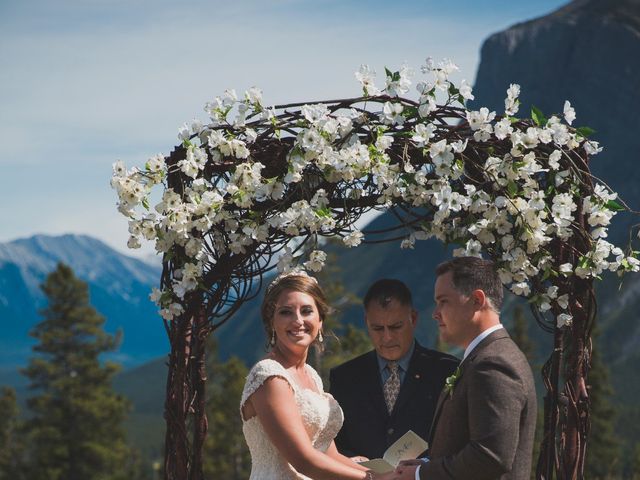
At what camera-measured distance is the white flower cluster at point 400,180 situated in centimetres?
513

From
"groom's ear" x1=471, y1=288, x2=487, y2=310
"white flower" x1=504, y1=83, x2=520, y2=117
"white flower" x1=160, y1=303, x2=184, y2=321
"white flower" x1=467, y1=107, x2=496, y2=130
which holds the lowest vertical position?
"groom's ear" x1=471, y1=288, x2=487, y2=310

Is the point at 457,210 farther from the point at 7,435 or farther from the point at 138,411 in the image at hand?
the point at 138,411

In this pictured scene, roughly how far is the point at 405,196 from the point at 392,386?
154 cm

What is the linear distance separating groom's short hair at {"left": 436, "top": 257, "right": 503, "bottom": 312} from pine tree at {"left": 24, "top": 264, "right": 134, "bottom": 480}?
39.4m

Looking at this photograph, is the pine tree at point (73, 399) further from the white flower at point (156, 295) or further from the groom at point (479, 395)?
the groom at point (479, 395)

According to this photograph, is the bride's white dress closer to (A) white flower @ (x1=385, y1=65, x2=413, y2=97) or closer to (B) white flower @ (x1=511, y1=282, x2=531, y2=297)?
(B) white flower @ (x1=511, y1=282, x2=531, y2=297)

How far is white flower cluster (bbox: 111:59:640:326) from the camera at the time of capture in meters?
5.13

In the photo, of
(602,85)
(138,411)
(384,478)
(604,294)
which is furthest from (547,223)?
(138,411)

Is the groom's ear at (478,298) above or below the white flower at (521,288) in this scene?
below

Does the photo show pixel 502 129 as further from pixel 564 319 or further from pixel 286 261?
pixel 286 261

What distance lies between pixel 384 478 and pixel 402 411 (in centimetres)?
128

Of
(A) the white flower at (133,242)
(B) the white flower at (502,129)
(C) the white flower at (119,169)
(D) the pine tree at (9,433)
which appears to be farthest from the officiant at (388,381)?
(D) the pine tree at (9,433)

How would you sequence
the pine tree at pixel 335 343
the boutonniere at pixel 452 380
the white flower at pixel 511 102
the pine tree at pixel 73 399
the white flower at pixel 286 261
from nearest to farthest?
the boutonniere at pixel 452 380 < the white flower at pixel 511 102 < the white flower at pixel 286 261 < the pine tree at pixel 335 343 < the pine tree at pixel 73 399

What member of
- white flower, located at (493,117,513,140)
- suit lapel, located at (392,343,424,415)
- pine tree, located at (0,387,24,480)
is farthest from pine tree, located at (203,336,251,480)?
white flower, located at (493,117,513,140)
